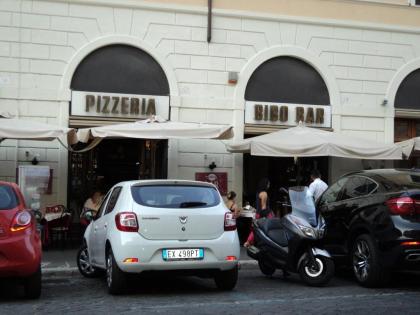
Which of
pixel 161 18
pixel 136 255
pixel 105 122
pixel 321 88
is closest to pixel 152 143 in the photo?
pixel 105 122

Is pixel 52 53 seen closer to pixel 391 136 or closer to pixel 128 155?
pixel 128 155

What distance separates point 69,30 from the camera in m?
14.9

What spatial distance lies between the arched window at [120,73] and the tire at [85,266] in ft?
18.7

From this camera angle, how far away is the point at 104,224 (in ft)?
29.0

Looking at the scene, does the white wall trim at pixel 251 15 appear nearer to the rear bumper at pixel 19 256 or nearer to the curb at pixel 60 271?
the curb at pixel 60 271

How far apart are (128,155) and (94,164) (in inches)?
34.3

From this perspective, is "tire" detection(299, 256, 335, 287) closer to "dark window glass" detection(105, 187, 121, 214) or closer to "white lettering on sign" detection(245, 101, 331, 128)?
"dark window glass" detection(105, 187, 121, 214)

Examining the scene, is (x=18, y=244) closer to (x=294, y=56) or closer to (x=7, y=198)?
(x=7, y=198)

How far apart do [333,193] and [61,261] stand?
4.92m

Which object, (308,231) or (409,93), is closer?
(308,231)

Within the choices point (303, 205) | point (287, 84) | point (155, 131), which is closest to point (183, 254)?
point (303, 205)

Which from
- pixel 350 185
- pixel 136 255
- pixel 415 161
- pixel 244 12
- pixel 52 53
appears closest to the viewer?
pixel 136 255

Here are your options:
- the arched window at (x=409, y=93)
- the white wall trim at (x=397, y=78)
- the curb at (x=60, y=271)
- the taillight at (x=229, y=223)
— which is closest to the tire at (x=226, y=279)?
the taillight at (x=229, y=223)

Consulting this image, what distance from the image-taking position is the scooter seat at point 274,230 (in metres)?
9.55
